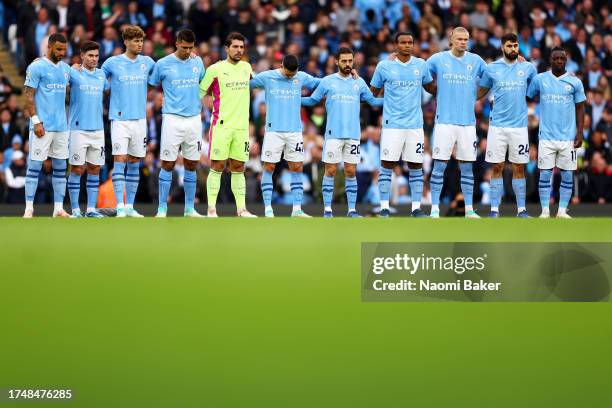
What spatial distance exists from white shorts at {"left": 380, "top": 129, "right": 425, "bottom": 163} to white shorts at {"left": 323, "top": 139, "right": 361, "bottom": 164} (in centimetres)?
42

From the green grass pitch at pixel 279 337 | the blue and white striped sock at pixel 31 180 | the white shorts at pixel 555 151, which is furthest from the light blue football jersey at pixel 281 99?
the white shorts at pixel 555 151

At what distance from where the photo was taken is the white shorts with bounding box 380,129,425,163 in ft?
60.2

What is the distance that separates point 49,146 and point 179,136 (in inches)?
71.8

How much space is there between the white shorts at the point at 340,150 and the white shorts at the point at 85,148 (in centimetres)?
326

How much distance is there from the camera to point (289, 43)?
1157 inches

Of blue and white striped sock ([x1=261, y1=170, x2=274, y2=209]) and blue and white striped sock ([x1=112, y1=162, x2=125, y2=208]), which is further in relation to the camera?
blue and white striped sock ([x1=261, y1=170, x2=274, y2=209])

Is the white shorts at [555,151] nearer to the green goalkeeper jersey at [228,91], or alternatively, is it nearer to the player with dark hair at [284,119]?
the player with dark hair at [284,119]

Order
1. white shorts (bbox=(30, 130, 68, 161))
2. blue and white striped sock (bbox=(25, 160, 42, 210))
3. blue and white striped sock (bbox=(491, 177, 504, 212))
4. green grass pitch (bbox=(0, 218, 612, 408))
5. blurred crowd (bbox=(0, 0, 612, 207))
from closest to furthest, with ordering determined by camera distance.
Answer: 1. green grass pitch (bbox=(0, 218, 612, 408))
2. white shorts (bbox=(30, 130, 68, 161))
3. blue and white striped sock (bbox=(25, 160, 42, 210))
4. blue and white striped sock (bbox=(491, 177, 504, 212))
5. blurred crowd (bbox=(0, 0, 612, 207))

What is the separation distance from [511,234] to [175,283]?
4.30 m

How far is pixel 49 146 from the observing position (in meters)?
18.0

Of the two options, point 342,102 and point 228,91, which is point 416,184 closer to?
point 342,102

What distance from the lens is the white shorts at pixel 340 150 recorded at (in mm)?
18531

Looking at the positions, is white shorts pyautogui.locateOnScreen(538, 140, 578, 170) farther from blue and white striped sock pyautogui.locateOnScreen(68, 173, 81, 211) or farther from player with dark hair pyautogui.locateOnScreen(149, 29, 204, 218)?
blue and white striped sock pyautogui.locateOnScreen(68, 173, 81, 211)

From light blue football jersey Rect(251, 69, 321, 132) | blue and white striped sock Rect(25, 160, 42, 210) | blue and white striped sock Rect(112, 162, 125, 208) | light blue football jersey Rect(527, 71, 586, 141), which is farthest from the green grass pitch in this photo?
light blue football jersey Rect(527, 71, 586, 141)
